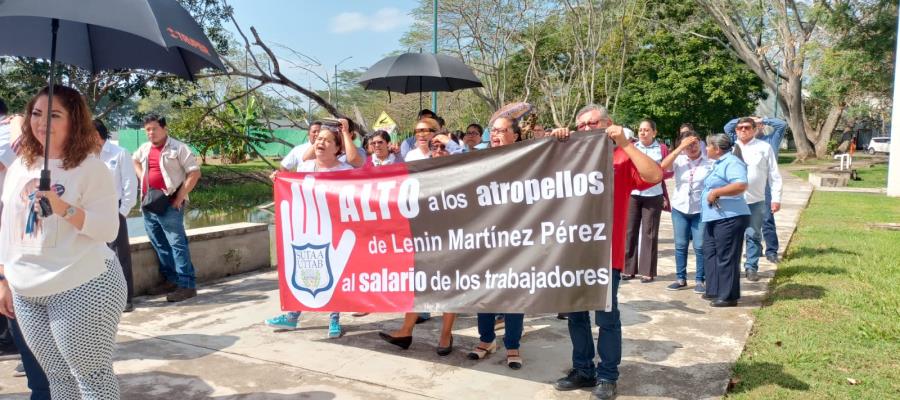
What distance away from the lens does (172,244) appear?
238 inches

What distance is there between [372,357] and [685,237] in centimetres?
359

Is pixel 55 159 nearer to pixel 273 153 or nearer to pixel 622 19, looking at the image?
pixel 622 19

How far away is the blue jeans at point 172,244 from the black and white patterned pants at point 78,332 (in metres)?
3.44

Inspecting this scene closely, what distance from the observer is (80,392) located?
8.82 feet

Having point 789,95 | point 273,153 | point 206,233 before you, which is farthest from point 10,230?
point 273,153

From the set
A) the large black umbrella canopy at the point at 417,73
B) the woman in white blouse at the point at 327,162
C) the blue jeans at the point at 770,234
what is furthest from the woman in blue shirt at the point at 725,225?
the large black umbrella canopy at the point at 417,73

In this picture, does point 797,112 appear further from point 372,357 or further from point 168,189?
point 372,357

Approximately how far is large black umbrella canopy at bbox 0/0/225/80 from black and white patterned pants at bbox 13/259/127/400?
1.00 m

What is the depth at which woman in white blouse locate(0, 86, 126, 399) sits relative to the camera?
8.09 ft

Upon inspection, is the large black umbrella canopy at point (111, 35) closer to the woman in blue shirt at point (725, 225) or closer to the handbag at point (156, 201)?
the handbag at point (156, 201)

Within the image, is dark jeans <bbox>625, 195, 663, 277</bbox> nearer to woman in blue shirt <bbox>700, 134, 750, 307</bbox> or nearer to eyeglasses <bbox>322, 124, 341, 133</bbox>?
woman in blue shirt <bbox>700, 134, 750, 307</bbox>

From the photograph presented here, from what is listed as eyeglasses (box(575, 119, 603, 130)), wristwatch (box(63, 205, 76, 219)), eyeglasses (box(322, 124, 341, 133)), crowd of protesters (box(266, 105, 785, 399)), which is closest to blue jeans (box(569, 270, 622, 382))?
crowd of protesters (box(266, 105, 785, 399))

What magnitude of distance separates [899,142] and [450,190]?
1762 cm

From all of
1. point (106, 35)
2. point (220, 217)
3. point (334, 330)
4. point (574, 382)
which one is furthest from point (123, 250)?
point (220, 217)
